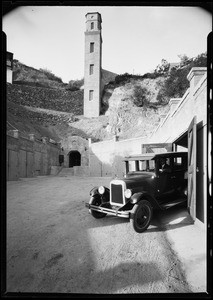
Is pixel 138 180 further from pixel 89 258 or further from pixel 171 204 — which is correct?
pixel 89 258

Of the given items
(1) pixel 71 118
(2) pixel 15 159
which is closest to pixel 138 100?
(1) pixel 71 118

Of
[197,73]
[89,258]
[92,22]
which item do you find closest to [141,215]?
[89,258]

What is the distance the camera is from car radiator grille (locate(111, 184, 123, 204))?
508 centimetres

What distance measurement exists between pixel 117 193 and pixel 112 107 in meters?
32.9

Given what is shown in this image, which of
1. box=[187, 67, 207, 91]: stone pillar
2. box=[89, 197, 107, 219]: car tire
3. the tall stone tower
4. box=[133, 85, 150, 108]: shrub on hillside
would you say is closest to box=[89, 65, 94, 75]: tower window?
the tall stone tower

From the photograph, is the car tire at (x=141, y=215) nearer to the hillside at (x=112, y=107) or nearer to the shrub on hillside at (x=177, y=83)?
the hillside at (x=112, y=107)

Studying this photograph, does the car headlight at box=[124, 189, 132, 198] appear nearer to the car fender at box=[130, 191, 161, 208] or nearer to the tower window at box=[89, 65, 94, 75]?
the car fender at box=[130, 191, 161, 208]

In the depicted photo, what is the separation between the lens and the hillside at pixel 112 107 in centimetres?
3175

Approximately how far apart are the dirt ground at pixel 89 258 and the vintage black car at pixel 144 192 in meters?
0.41

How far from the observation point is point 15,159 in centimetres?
1600

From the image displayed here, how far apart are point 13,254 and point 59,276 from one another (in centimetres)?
121

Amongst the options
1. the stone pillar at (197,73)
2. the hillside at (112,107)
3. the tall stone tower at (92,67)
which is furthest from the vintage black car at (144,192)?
the tall stone tower at (92,67)

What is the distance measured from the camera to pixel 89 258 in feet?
11.1
